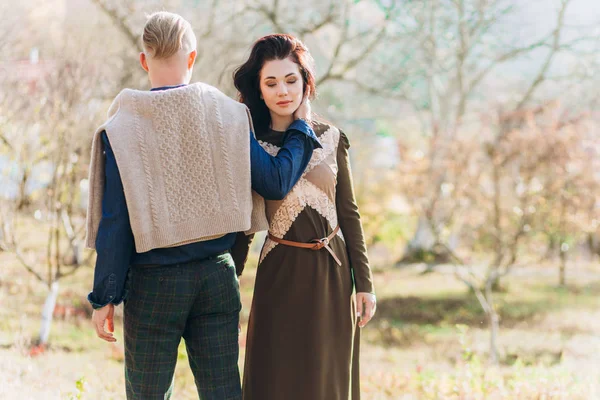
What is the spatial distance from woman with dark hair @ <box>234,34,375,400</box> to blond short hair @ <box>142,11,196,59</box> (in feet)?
1.35

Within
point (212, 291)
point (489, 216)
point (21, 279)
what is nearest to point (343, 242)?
point (212, 291)

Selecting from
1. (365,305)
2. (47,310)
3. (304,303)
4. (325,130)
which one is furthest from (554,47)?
(304,303)

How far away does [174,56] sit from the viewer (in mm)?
2027

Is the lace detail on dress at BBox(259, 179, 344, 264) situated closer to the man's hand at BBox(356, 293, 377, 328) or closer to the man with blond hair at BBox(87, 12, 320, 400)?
the man with blond hair at BBox(87, 12, 320, 400)

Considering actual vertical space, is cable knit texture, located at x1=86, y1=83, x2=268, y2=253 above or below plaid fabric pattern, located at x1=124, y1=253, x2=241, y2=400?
above

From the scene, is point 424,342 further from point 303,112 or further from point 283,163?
point 283,163

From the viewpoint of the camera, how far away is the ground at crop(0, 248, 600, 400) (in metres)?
3.65

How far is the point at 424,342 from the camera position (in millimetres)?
7387

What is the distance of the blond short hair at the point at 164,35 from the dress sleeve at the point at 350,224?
2.61 feet

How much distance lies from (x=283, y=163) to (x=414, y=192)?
222 inches

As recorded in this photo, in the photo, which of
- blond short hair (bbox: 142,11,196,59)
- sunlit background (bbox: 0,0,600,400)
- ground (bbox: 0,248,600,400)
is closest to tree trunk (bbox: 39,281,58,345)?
sunlit background (bbox: 0,0,600,400)

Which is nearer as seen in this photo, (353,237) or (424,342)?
(353,237)

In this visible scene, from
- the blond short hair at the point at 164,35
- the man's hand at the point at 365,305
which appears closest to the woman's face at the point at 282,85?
the blond short hair at the point at 164,35

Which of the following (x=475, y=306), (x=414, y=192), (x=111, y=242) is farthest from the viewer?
(x=475, y=306)
